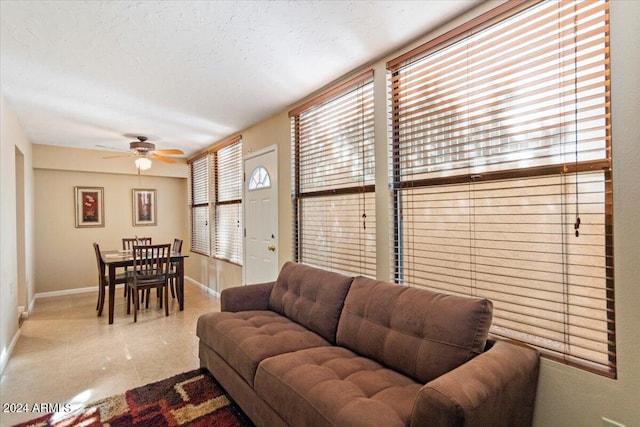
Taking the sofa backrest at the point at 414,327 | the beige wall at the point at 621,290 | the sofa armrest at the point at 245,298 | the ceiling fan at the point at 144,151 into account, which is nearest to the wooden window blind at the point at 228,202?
the ceiling fan at the point at 144,151

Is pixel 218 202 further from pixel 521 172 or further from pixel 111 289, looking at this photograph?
pixel 521 172

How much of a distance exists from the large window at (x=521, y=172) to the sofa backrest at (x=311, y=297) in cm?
56

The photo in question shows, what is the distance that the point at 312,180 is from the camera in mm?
3254

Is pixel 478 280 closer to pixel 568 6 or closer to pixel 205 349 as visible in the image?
pixel 568 6

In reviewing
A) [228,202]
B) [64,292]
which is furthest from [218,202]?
[64,292]

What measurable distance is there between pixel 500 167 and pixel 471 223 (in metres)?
0.35

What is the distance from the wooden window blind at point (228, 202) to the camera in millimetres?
4625

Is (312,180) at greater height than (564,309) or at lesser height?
greater

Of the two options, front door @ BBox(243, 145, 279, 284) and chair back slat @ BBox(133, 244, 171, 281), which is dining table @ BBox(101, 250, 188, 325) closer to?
chair back slat @ BBox(133, 244, 171, 281)

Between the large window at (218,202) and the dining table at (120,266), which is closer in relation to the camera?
the dining table at (120,266)

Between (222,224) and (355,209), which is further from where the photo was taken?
(222,224)

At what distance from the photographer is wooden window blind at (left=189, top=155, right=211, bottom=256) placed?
5.65 m

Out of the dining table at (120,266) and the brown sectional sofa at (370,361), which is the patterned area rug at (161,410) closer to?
the brown sectional sofa at (370,361)

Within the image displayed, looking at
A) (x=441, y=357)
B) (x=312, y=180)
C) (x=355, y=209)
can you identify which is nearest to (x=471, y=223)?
(x=441, y=357)
